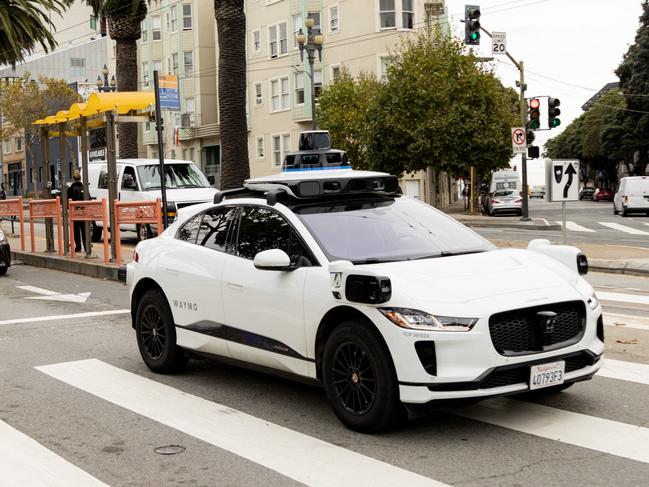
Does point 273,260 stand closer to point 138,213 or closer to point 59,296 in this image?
point 59,296

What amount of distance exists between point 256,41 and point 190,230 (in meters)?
45.8

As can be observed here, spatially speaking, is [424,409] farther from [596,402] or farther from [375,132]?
[375,132]

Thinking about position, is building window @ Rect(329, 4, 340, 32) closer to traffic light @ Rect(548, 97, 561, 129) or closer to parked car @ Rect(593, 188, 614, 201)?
traffic light @ Rect(548, 97, 561, 129)

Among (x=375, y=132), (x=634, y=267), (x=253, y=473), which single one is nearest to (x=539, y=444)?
(x=253, y=473)

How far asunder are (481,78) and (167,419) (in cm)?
3494

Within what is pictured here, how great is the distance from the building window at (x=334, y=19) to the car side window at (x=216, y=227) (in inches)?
1588

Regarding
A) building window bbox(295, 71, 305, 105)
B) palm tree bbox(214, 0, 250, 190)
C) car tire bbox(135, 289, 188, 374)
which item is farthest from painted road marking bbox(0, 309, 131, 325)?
building window bbox(295, 71, 305, 105)

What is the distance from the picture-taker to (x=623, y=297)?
473 inches

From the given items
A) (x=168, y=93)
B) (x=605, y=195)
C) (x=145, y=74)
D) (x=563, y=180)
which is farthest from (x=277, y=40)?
(x=605, y=195)

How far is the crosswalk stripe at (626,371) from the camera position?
22.7 ft

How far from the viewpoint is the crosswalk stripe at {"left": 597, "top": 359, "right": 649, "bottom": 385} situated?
693 cm

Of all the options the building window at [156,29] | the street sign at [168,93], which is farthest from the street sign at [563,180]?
the building window at [156,29]

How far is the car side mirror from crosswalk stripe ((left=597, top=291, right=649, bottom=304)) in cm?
699

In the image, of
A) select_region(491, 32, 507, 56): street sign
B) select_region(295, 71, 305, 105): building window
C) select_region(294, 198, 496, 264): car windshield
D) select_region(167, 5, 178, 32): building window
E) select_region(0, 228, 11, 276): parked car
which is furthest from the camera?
select_region(167, 5, 178, 32): building window
